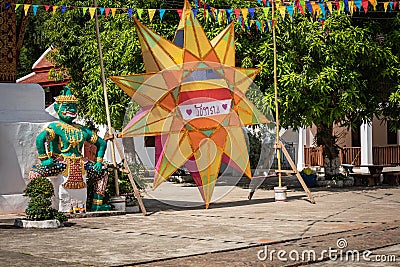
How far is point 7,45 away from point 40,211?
166 inches

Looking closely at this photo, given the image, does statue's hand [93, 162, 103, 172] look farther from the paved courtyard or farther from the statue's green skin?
the paved courtyard

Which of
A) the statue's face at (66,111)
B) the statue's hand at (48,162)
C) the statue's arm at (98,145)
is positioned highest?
the statue's face at (66,111)

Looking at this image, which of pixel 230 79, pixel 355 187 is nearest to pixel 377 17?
pixel 355 187

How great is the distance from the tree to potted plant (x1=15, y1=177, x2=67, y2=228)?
25.3 ft

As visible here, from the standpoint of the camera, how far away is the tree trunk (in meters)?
21.7

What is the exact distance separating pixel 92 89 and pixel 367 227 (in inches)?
493

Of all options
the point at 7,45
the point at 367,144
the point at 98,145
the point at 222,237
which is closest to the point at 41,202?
the point at 98,145

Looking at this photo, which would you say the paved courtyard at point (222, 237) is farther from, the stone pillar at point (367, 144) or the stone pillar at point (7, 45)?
the stone pillar at point (367, 144)

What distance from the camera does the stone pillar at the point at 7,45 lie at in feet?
47.6

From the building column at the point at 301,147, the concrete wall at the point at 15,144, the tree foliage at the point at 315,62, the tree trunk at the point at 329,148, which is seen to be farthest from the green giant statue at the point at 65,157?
the building column at the point at 301,147

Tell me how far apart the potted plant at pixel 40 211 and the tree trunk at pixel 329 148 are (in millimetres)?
11182

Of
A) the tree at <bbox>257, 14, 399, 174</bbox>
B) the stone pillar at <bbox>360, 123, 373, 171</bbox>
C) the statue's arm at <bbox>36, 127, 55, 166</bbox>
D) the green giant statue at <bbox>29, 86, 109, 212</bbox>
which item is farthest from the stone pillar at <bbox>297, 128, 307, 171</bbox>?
the statue's arm at <bbox>36, 127, 55, 166</bbox>

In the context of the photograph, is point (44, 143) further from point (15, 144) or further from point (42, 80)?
point (42, 80)

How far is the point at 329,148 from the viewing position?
21.8m
